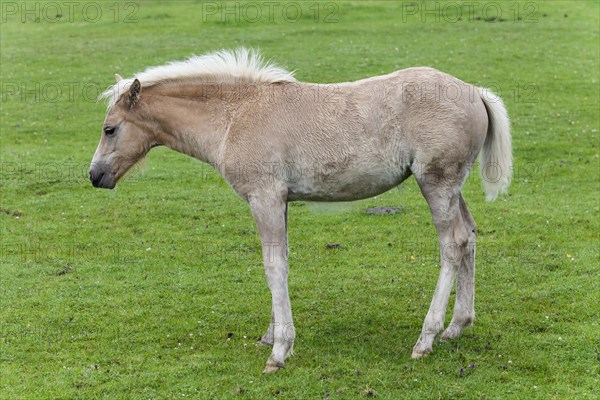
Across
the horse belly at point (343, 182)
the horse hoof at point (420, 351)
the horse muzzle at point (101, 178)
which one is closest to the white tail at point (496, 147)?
the horse belly at point (343, 182)

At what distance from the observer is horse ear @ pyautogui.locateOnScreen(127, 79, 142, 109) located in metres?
8.31

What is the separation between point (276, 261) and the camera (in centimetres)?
825

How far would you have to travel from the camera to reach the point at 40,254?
12.1 meters

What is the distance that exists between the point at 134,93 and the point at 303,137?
1960 millimetres

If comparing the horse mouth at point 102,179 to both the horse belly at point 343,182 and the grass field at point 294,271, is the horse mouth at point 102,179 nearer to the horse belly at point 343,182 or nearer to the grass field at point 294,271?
the grass field at point 294,271

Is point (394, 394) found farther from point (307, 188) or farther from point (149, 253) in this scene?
point (149, 253)

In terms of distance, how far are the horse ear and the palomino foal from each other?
1 cm

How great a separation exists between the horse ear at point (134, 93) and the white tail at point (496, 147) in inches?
151

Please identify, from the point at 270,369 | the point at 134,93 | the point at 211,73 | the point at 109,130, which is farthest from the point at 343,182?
the point at 109,130

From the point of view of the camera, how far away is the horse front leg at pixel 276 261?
26.9 feet

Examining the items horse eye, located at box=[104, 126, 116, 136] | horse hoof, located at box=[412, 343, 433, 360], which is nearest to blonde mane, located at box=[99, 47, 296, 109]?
horse eye, located at box=[104, 126, 116, 136]

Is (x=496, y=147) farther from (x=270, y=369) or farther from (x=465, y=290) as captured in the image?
(x=270, y=369)

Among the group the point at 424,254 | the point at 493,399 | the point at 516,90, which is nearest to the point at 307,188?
the point at 493,399

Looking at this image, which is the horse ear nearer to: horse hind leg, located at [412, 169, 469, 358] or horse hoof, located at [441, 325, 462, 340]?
horse hind leg, located at [412, 169, 469, 358]
